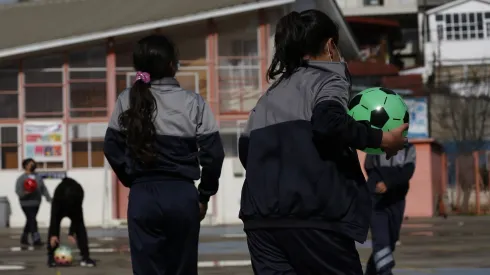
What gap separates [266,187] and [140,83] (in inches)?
67.3

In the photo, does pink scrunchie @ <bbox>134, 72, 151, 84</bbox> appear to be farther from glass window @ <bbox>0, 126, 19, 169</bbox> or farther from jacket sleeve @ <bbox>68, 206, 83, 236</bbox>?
glass window @ <bbox>0, 126, 19, 169</bbox>

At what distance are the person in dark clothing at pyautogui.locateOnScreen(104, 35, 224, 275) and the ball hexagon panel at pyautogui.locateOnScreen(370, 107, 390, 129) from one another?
4.10 ft

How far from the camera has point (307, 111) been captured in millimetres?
Answer: 5293

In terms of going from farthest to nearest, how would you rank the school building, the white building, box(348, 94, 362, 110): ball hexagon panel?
1. the white building
2. the school building
3. box(348, 94, 362, 110): ball hexagon panel

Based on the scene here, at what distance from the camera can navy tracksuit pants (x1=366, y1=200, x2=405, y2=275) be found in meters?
11.5

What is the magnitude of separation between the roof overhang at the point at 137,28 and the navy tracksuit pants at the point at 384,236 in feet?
69.2

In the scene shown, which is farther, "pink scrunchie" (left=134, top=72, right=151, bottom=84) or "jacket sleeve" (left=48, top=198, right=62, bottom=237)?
"jacket sleeve" (left=48, top=198, right=62, bottom=237)

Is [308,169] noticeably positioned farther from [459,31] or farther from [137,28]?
[459,31]

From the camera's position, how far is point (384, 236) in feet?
37.9

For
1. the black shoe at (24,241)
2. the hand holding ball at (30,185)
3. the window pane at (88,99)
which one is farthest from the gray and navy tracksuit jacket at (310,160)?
the window pane at (88,99)

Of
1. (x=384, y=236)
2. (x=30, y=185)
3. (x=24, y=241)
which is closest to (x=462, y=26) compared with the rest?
(x=30, y=185)

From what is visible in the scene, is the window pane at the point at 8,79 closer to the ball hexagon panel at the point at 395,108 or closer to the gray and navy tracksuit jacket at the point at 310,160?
the ball hexagon panel at the point at 395,108

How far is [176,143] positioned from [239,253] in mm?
12032

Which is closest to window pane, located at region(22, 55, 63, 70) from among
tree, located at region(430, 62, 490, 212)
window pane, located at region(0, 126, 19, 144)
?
window pane, located at region(0, 126, 19, 144)
